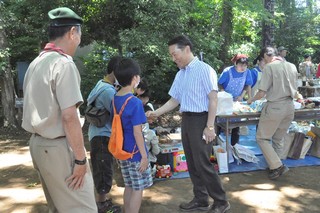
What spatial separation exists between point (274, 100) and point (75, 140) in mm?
3546

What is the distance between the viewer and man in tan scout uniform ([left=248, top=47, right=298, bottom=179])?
15.5 feet

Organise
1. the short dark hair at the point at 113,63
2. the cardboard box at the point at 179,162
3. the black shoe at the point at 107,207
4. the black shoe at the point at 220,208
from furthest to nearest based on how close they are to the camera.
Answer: the cardboard box at the point at 179,162
the black shoe at the point at 107,207
the black shoe at the point at 220,208
the short dark hair at the point at 113,63

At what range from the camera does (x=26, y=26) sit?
861cm

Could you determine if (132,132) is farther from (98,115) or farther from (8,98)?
(8,98)

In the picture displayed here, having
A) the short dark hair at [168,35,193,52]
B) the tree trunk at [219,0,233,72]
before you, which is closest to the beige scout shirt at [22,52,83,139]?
the short dark hair at [168,35,193,52]

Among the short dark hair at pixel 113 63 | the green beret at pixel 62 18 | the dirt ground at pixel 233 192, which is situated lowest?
the dirt ground at pixel 233 192

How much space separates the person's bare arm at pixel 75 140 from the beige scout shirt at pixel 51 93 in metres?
0.06

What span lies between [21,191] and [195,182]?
2.48 meters

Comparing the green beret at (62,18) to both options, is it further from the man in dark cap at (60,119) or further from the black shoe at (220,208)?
the black shoe at (220,208)

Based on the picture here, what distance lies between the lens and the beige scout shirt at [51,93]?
2.02 metres

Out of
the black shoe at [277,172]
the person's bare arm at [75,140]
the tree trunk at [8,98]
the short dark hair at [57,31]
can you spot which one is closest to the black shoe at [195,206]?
the black shoe at [277,172]

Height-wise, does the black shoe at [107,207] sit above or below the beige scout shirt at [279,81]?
below

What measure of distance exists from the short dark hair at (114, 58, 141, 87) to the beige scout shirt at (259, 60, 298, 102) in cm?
253

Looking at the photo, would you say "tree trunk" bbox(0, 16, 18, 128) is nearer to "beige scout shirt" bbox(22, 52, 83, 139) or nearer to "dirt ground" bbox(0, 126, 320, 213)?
"dirt ground" bbox(0, 126, 320, 213)
